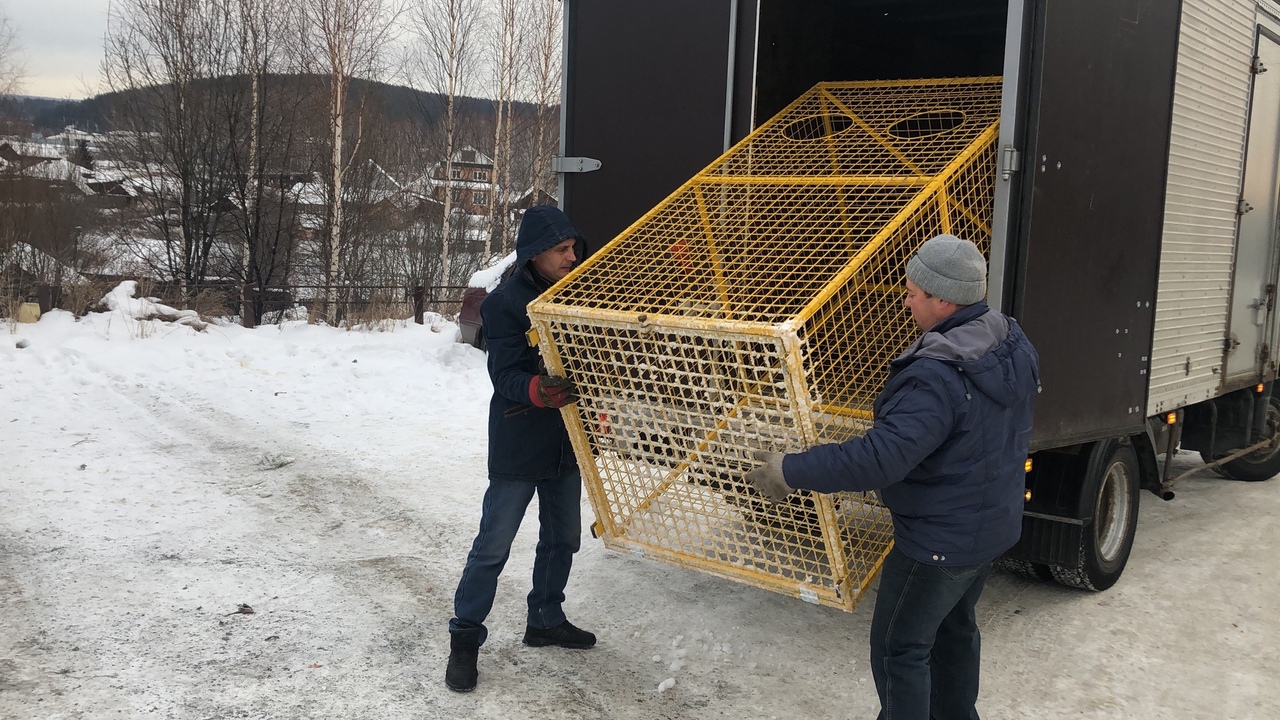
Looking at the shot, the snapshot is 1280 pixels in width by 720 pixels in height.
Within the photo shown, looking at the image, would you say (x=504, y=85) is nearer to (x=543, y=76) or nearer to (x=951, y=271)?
(x=543, y=76)

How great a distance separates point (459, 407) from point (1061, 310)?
5.93 m

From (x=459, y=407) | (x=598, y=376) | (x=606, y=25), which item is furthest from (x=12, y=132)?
(x=598, y=376)

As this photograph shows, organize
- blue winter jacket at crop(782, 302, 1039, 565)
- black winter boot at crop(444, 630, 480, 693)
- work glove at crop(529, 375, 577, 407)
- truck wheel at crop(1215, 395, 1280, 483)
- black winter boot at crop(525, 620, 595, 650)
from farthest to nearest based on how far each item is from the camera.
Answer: truck wheel at crop(1215, 395, 1280, 483) → black winter boot at crop(525, 620, 595, 650) → black winter boot at crop(444, 630, 480, 693) → work glove at crop(529, 375, 577, 407) → blue winter jacket at crop(782, 302, 1039, 565)

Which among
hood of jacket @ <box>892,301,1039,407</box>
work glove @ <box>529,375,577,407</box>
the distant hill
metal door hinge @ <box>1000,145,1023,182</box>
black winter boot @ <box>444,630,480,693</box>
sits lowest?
black winter boot @ <box>444,630,480,693</box>

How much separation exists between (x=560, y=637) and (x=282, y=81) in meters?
18.2

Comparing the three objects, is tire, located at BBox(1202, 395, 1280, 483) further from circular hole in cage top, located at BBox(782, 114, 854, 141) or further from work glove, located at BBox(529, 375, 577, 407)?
work glove, located at BBox(529, 375, 577, 407)

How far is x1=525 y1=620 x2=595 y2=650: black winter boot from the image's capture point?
156 inches

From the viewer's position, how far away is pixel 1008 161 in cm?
362

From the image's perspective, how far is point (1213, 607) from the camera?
4652mm

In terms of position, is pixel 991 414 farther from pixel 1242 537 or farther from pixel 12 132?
pixel 12 132

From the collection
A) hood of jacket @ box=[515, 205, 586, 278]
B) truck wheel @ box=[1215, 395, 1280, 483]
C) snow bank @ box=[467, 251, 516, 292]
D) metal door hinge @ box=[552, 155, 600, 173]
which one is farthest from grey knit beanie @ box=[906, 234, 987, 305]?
snow bank @ box=[467, 251, 516, 292]

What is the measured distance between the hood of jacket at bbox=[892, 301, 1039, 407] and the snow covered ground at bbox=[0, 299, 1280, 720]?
1.51m

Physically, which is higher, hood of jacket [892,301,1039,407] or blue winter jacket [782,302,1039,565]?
hood of jacket [892,301,1039,407]

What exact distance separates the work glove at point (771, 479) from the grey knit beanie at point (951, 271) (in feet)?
2.16
